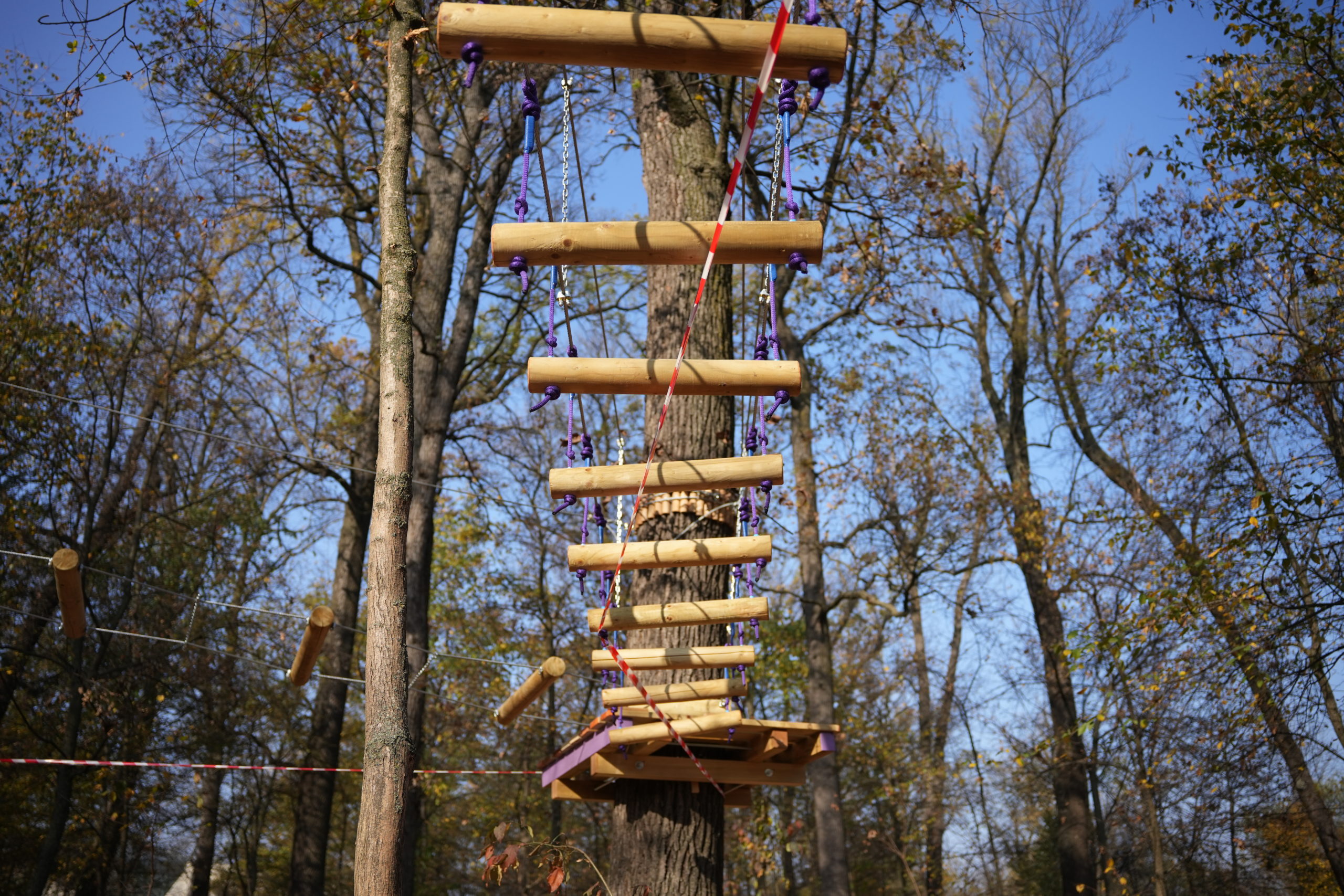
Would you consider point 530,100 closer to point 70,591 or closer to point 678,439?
point 678,439

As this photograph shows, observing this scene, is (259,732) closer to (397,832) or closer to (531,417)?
(531,417)

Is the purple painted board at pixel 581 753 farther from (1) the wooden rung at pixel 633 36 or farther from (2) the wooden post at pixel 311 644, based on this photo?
(1) the wooden rung at pixel 633 36

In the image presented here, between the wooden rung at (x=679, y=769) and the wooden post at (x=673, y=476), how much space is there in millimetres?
1286

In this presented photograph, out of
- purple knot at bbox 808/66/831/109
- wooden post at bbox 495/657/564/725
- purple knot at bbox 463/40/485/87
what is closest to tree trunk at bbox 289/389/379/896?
wooden post at bbox 495/657/564/725

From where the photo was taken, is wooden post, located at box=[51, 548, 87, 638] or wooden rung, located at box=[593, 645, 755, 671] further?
wooden post, located at box=[51, 548, 87, 638]

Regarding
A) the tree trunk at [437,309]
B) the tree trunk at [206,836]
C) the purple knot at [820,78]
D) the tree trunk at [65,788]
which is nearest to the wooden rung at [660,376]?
the purple knot at [820,78]

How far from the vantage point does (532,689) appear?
4.72 meters

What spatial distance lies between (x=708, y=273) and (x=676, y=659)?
1.53 metres

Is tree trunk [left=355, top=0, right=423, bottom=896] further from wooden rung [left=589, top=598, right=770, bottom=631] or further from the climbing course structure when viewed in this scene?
wooden rung [left=589, top=598, right=770, bottom=631]

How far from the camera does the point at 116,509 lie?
35.7ft

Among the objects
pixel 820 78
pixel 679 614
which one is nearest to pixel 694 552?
pixel 679 614

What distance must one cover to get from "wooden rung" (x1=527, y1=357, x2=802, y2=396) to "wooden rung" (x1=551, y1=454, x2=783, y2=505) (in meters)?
0.48

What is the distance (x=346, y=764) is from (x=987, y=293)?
46.0 feet

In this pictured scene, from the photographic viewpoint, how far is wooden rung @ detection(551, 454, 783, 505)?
396 centimetres
